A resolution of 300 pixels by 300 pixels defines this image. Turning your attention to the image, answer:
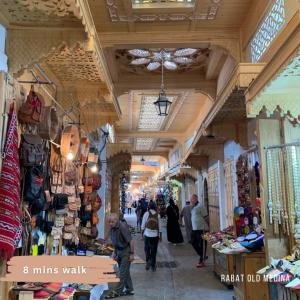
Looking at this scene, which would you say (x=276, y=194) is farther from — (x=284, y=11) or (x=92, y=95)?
(x=92, y=95)

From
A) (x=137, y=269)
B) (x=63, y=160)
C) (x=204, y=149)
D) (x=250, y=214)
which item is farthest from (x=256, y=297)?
(x=204, y=149)

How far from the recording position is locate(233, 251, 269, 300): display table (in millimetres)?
4639

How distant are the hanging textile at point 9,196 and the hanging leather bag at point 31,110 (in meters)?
0.22

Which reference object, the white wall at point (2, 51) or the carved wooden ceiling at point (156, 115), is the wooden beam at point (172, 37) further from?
the carved wooden ceiling at point (156, 115)

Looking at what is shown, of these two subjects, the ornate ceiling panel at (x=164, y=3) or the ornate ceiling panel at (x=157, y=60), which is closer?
the ornate ceiling panel at (x=164, y=3)

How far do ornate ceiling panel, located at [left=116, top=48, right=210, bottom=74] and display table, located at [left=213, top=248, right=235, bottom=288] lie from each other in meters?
3.83

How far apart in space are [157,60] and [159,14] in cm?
212

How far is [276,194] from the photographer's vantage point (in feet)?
12.5

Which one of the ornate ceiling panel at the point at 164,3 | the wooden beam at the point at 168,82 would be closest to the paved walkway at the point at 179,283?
the wooden beam at the point at 168,82

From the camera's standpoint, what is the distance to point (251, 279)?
4668mm

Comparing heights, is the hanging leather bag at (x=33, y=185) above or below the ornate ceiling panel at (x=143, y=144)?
below

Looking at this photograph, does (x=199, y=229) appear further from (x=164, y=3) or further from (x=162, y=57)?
(x=164, y=3)

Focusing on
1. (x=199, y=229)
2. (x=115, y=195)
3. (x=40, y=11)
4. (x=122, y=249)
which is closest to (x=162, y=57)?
(x=122, y=249)

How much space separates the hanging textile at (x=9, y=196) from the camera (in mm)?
2529
